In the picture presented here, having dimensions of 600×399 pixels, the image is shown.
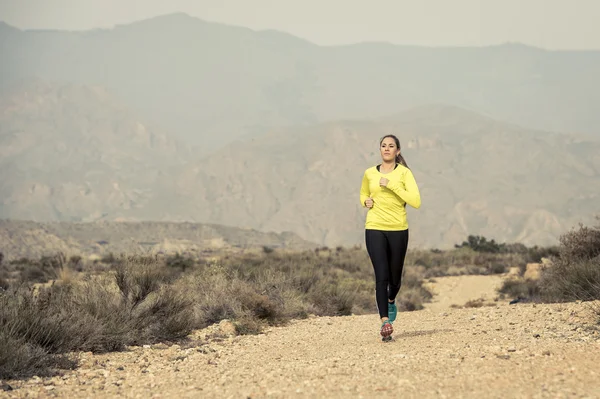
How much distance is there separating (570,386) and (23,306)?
19.3ft

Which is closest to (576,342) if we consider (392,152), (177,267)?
(392,152)

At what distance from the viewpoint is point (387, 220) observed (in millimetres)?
9086

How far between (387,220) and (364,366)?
230 cm

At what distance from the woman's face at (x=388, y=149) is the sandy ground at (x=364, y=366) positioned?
2196mm

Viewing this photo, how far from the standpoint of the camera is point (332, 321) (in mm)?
12984

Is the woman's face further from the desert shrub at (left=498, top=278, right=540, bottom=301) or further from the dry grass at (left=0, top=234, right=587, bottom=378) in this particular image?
the desert shrub at (left=498, top=278, right=540, bottom=301)

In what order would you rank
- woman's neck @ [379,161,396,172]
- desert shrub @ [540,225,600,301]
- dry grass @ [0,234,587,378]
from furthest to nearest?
1. desert shrub @ [540,225,600,301]
2. woman's neck @ [379,161,396,172]
3. dry grass @ [0,234,587,378]

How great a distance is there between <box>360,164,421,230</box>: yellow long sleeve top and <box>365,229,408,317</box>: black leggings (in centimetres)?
9

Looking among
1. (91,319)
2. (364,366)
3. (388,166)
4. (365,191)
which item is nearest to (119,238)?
(91,319)

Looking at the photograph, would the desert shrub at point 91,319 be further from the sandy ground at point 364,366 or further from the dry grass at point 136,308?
the sandy ground at point 364,366

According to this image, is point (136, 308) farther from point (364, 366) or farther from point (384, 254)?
point (364, 366)

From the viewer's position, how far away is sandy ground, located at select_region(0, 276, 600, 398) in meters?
6.18

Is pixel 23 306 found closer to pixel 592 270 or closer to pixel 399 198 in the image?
pixel 399 198

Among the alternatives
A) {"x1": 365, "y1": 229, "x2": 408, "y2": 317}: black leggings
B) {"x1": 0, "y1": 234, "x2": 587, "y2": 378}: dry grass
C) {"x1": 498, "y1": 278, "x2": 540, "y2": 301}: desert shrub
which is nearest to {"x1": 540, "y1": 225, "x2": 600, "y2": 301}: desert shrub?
{"x1": 498, "y1": 278, "x2": 540, "y2": 301}: desert shrub
